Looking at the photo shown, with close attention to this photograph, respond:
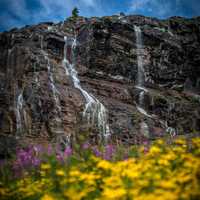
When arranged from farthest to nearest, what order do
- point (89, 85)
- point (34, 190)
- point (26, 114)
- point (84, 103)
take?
point (89, 85) → point (84, 103) → point (26, 114) → point (34, 190)

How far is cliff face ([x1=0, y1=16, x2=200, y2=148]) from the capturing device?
1817 centimetres

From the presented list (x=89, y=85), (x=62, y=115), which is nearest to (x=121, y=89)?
(x=89, y=85)

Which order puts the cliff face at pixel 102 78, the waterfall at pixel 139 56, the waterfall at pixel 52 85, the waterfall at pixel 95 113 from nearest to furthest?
the cliff face at pixel 102 78
the waterfall at pixel 95 113
the waterfall at pixel 52 85
the waterfall at pixel 139 56

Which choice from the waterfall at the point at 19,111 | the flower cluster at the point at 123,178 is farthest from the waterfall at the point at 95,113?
the flower cluster at the point at 123,178

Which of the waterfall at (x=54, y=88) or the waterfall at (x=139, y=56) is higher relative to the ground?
the waterfall at (x=139, y=56)

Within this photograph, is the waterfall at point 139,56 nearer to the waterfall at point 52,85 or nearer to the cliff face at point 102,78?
the cliff face at point 102,78

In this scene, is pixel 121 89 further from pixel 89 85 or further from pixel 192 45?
pixel 192 45

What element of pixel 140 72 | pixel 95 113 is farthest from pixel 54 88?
pixel 140 72

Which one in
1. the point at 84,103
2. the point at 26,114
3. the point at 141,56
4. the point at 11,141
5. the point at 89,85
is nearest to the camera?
the point at 11,141

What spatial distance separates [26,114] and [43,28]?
12620 millimetres

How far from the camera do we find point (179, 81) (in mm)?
27000

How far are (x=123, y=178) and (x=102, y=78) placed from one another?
20.2 metres

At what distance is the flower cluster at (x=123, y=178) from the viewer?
3.18m

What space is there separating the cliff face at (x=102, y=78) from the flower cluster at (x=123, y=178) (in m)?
8.56
